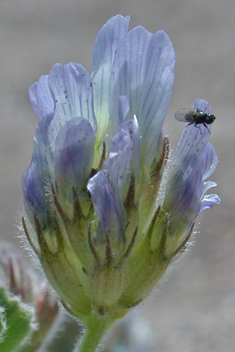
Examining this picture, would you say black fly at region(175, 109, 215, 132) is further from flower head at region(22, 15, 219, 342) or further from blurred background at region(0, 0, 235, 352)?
blurred background at region(0, 0, 235, 352)

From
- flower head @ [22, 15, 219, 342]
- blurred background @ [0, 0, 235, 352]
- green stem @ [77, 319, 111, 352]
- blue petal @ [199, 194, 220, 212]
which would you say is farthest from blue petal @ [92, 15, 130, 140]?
blurred background @ [0, 0, 235, 352]

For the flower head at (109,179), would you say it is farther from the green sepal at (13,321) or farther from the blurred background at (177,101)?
the blurred background at (177,101)

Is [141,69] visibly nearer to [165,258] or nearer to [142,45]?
[142,45]

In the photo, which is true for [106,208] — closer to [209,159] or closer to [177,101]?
[209,159]

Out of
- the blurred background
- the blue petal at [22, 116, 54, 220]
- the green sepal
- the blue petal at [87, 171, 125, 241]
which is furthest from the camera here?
the blurred background

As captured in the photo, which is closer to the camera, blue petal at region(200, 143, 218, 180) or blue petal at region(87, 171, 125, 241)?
blue petal at region(87, 171, 125, 241)

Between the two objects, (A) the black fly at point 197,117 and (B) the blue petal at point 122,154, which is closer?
(B) the blue petal at point 122,154

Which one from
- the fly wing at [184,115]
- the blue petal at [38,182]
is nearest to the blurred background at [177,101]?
the fly wing at [184,115]
